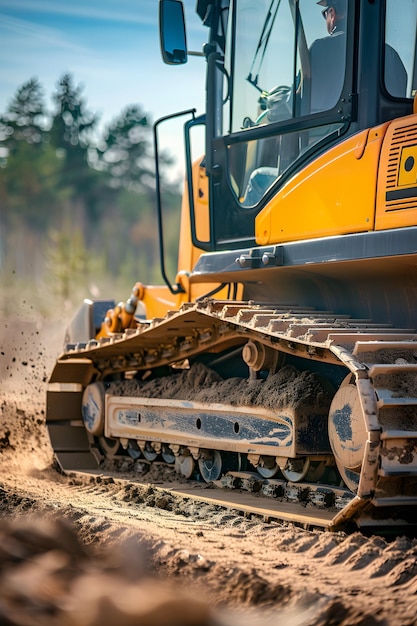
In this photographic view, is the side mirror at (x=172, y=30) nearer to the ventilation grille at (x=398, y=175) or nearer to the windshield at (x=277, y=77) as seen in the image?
the windshield at (x=277, y=77)

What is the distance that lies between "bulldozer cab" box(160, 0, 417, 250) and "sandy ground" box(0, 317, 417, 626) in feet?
6.80

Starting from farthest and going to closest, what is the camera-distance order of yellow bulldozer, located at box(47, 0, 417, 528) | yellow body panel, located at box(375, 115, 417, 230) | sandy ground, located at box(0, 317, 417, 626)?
yellow body panel, located at box(375, 115, 417, 230) < yellow bulldozer, located at box(47, 0, 417, 528) < sandy ground, located at box(0, 317, 417, 626)

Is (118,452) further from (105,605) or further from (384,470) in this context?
(105,605)

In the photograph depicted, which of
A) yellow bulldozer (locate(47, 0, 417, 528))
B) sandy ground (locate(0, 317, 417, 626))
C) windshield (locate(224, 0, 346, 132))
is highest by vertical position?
windshield (locate(224, 0, 346, 132))

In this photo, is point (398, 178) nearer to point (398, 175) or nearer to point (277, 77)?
point (398, 175)

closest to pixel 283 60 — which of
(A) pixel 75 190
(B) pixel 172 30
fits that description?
(B) pixel 172 30

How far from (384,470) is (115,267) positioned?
4810 centimetres

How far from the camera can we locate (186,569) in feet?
13.0

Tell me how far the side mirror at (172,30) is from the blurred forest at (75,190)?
111 ft

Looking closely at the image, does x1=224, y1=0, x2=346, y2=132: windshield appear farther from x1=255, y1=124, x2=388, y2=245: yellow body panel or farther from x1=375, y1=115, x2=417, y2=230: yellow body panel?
x1=375, y1=115, x2=417, y2=230: yellow body panel

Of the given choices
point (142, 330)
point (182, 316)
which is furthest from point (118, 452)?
point (182, 316)

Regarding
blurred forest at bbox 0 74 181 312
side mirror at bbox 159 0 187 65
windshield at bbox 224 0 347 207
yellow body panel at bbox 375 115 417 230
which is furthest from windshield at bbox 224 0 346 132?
blurred forest at bbox 0 74 181 312

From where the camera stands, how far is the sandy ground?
9.91 ft

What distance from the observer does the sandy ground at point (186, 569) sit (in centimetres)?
302
